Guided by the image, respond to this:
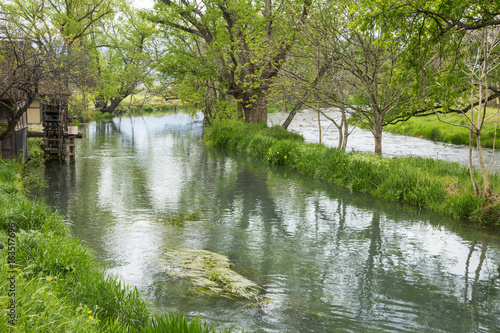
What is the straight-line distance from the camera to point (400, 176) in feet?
47.1

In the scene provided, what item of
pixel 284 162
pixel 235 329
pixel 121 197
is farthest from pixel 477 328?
pixel 284 162

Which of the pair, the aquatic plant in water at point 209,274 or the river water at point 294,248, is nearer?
the river water at point 294,248

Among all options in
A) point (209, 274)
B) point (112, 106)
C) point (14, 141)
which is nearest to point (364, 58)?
point (209, 274)

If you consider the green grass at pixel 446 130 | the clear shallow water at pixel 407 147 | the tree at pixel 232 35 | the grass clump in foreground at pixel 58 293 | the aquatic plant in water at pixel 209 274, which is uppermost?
the tree at pixel 232 35

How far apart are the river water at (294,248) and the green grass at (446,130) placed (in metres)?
13.9

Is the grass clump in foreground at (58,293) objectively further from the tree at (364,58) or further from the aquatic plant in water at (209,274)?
the tree at (364,58)

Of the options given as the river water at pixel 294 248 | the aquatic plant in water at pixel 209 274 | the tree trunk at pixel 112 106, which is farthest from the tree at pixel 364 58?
the tree trunk at pixel 112 106

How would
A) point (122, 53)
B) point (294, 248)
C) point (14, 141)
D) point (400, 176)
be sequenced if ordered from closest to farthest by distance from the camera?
point (294, 248), point (400, 176), point (14, 141), point (122, 53)

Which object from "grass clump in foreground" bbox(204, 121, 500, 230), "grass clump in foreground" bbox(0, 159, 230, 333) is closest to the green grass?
"grass clump in foreground" bbox(204, 121, 500, 230)

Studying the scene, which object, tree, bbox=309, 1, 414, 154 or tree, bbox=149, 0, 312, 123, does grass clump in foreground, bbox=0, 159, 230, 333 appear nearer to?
tree, bbox=309, 1, 414, 154

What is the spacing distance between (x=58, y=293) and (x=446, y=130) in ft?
104

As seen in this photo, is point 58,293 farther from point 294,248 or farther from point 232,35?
point 232,35

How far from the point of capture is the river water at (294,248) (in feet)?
21.7

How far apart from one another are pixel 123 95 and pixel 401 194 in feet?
135
